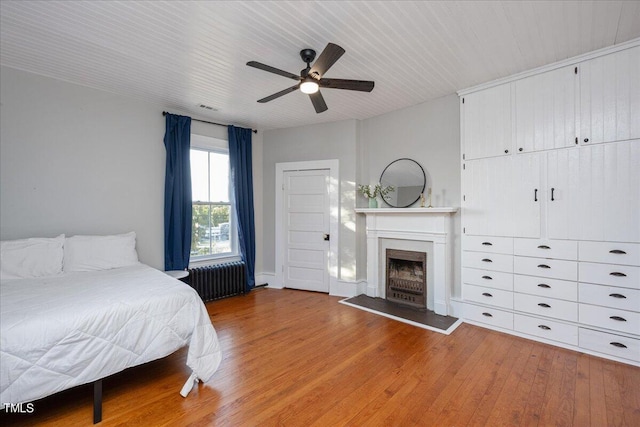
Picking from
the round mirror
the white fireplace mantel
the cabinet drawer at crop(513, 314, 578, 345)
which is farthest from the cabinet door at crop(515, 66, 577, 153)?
the cabinet drawer at crop(513, 314, 578, 345)

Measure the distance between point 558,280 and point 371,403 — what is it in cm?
226

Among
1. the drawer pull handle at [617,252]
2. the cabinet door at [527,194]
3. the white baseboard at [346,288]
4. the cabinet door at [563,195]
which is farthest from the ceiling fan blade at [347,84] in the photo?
the white baseboard at [346,288]

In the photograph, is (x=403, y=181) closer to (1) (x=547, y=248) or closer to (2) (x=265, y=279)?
(1) (x=547, y=248)

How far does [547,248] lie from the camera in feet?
9.62

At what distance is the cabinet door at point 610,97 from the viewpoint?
250 centimetres

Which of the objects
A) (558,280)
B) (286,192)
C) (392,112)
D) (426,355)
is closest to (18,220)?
(286,192)

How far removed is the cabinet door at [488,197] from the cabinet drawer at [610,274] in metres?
0.69

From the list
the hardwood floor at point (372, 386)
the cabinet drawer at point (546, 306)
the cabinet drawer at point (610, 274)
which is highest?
the cabinet drawer at point (610, 274)

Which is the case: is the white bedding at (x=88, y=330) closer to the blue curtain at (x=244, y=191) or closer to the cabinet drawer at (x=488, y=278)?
the blue curtain at (x=244, y=191)

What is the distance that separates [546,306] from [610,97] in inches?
79.8

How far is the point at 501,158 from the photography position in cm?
322

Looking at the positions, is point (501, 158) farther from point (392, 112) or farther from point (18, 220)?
point (18, 220)

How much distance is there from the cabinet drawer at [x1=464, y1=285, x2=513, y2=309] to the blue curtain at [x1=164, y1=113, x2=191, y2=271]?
12.2ft

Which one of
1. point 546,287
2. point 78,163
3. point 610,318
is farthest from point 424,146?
point 78,163
